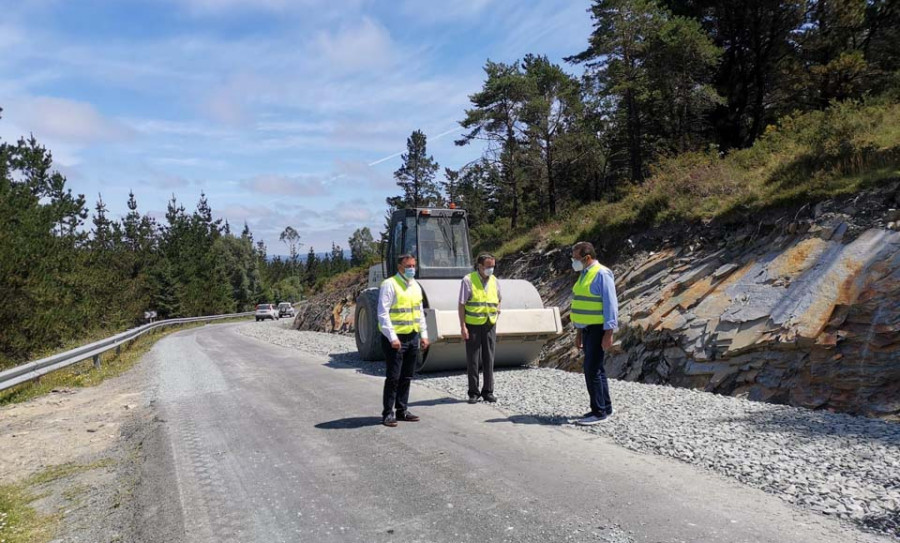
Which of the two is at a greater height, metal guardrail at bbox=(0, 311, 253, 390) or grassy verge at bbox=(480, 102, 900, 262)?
grassy verge at bbox=(480, 102, 900, 262)

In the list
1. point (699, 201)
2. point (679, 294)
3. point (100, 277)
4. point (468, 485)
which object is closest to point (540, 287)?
point (699, 201)

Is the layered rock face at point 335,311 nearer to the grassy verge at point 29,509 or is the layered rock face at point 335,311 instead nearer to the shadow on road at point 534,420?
the shadow on road at point 534,420

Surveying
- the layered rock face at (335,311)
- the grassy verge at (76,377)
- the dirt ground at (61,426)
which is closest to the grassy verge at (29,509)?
the dirt ground at (61,426)

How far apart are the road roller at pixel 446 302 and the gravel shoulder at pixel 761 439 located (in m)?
1.44

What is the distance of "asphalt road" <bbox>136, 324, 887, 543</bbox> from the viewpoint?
349 centimetres

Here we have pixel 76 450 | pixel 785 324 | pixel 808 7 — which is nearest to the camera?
pixel 76 450

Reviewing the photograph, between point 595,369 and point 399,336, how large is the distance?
2.17 metres

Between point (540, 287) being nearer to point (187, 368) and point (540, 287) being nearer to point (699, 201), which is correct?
point (699, 201)

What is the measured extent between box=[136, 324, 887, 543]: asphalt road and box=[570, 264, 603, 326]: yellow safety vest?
1.17 m

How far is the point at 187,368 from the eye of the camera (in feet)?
39.8

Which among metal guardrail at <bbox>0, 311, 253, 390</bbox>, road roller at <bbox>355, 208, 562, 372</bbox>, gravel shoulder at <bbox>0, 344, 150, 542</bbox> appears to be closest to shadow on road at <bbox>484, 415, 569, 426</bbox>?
road roller at <bbox>355, 208, 562, 372</bbox>

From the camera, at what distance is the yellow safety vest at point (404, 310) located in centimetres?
631

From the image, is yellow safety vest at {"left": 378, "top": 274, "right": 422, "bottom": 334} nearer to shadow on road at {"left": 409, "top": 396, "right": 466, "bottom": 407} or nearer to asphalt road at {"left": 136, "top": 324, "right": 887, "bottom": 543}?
asphalt road at {"left": 136, "top": 324, "right": 887, "bottom": 543}

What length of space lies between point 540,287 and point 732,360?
794 centimetres
